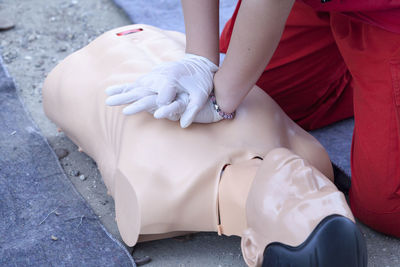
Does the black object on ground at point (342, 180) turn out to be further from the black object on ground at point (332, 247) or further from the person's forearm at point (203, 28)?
the black object on ground at point (332, 247)

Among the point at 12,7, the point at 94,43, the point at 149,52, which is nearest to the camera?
the point at 149,52

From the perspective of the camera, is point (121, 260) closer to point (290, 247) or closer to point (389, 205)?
point (290, 247)

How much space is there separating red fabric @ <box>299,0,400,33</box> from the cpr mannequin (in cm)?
29

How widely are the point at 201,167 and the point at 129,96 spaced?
0.75ft

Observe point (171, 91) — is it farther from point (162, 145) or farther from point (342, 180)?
point (342, 180)

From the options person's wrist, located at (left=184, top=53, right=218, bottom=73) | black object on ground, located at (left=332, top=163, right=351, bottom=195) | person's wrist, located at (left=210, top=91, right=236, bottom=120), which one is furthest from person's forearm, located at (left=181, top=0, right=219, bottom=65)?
black object on ground, located at (left=332, top=163, right=351, bottom=195)

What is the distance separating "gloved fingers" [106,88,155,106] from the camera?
1.13 metres

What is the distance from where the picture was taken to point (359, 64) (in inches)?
49.7

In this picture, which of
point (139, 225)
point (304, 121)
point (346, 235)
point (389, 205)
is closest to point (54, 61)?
point (304, 121)

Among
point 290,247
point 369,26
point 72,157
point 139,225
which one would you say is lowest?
point 72,157

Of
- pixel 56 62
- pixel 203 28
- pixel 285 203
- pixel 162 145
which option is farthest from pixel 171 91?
pixel 56 62

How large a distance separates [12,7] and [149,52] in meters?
1.47

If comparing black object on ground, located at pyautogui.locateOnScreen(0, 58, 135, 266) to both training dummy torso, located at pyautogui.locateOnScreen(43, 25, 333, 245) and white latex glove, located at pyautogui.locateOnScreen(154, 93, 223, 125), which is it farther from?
white latex glove, located at pyautogui.locateOnScreen(154, 93, 223, 125)

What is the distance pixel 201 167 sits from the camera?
1093mm
